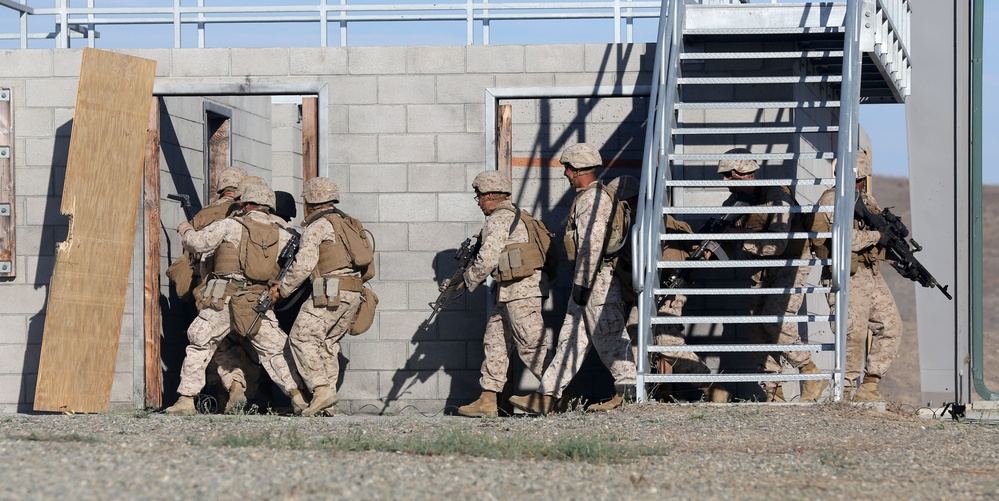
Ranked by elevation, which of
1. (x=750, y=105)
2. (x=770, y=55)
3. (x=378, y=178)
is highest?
(x=770, y=55)

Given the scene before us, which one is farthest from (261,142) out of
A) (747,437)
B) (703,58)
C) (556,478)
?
(556,478)

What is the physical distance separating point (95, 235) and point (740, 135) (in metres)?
4.51

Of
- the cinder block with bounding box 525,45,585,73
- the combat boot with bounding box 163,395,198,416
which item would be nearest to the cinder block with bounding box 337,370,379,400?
the combat boot with bounding box 163,395,198,416

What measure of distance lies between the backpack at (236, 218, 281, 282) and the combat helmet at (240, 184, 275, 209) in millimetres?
150

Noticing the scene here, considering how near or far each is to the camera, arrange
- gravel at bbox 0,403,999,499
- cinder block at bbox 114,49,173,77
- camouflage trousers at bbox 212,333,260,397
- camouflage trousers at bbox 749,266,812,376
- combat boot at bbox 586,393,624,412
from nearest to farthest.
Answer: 1. gravel at bbox 0,403,999,499
2. combat boot at bbox 586,393,624,412
3. camouflage trousers at bbox 749,266,812,376
4. camouflage trousers at bbox 212,333,260,397
5. cinder block at bbox 114,49,173,77

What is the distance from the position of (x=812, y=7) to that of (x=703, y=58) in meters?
0.80

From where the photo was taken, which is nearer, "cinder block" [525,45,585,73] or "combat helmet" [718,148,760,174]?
"combat helmet" [718,148,760,174]

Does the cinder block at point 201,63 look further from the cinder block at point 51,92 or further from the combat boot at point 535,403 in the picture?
the combat boot at point 535,403

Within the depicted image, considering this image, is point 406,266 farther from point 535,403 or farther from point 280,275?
point 535,403

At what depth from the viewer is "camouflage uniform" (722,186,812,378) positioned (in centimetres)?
902

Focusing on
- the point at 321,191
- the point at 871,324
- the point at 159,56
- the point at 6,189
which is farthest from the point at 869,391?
the point at 6,189

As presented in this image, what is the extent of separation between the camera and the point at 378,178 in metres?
9.97

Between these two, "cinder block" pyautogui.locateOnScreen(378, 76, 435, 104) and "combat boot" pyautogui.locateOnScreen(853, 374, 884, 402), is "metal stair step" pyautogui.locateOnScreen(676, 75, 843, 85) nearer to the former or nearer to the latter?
"cinder block" pyautogui.locateOnScreen(378, 76, 435, 104)

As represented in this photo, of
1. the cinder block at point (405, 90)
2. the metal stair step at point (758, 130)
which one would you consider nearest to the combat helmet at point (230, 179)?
the cinder block at point (405, 90)
